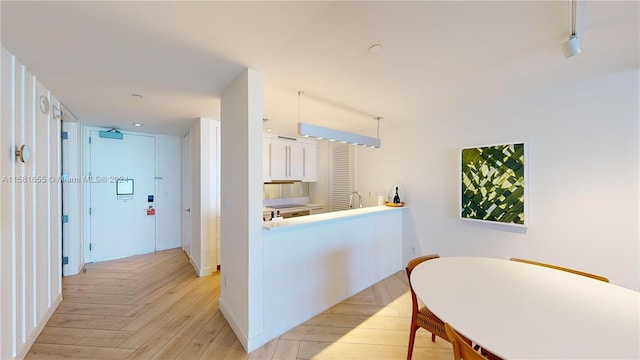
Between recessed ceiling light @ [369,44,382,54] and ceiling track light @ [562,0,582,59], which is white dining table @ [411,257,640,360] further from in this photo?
recessed ceiling light @ [369,44,382,54]

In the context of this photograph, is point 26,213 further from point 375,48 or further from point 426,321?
point 426,321

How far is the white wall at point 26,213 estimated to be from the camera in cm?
166

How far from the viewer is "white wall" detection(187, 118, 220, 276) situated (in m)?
3.54

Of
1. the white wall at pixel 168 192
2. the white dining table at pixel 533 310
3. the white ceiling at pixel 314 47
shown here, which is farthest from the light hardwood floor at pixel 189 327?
the white ceiling at pixel 314 47

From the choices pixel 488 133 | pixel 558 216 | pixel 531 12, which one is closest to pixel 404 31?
pixel 531 12

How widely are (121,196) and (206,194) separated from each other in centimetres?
216

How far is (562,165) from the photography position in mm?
2393

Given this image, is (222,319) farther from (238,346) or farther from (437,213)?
(437,213)

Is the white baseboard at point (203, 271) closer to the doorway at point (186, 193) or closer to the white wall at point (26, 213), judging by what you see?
the doorway at point (186, 193)

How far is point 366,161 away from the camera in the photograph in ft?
14.4

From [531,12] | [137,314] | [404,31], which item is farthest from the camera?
[137,314]

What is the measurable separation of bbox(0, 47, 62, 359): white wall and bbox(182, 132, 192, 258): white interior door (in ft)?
5.99

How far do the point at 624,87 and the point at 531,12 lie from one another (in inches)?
64.7

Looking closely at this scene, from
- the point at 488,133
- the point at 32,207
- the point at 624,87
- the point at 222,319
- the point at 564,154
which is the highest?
the point at 624,87
